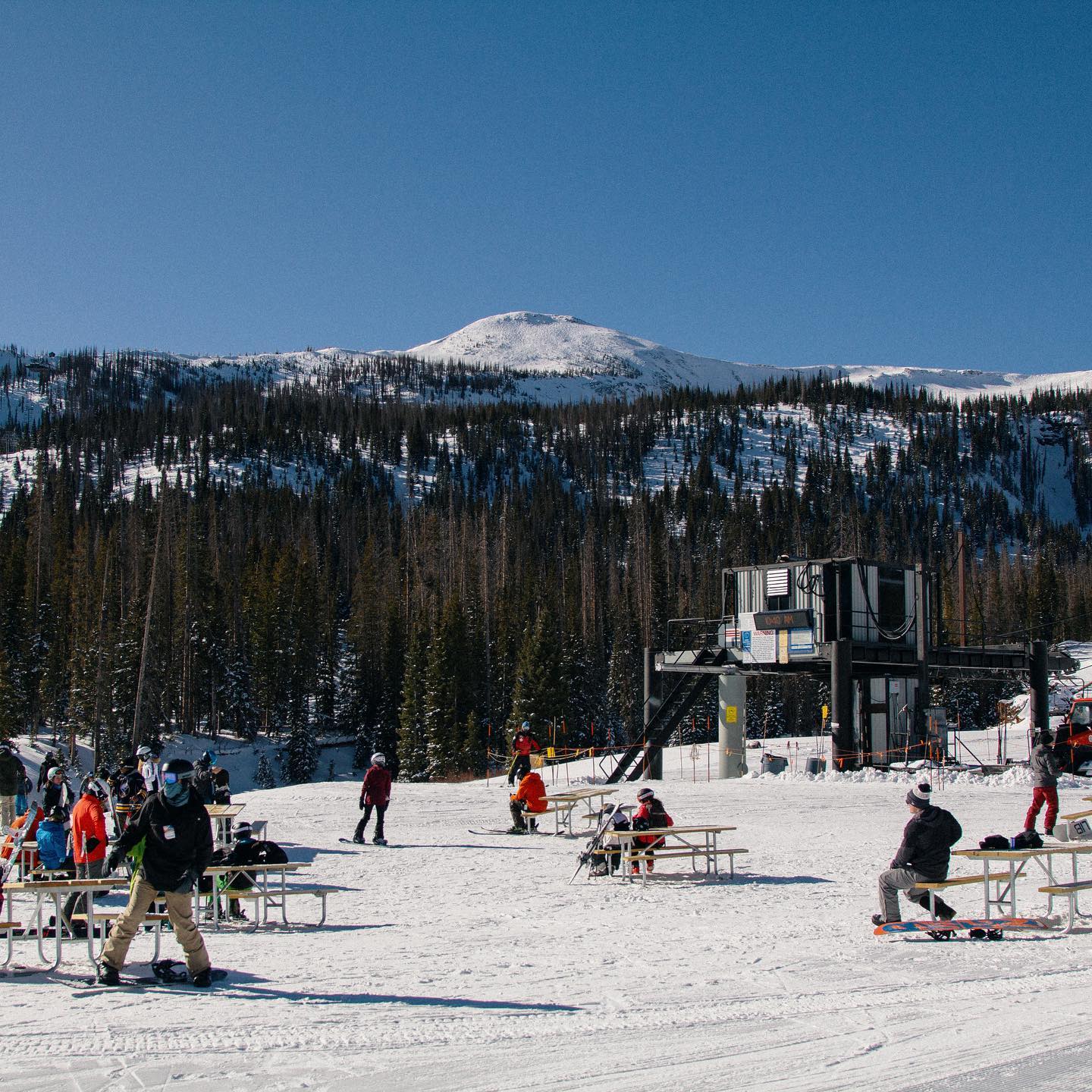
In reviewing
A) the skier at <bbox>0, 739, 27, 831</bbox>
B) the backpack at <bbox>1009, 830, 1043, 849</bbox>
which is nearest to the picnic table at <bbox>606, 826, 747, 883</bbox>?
the backpack at <bbox>1009, 830, 1043, 849</bbox>

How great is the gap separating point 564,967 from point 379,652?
2666 inches

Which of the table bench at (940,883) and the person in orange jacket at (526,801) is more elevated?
the table bench at (940,883)

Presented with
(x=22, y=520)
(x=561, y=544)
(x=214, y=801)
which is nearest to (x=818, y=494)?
(x=561, y=544)

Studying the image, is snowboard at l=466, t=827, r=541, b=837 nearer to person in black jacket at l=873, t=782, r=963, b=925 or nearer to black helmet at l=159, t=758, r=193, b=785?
person in black jacket at l=873, t=782, r=963, b=925

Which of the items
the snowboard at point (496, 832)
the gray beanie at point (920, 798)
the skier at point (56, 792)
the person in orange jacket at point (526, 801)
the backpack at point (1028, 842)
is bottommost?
the snowboard at point (496, 832)

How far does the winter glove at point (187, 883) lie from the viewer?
7.69 m

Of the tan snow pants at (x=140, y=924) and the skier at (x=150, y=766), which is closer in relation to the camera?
the tan snow pants at (x=140, y=924)

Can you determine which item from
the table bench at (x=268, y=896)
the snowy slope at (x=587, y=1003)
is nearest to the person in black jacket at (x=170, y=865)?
the snowy slope at (x=587, y=1003)

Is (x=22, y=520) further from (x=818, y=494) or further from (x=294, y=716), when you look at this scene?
(x=818, y=494)

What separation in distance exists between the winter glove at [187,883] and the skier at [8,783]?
9770mm

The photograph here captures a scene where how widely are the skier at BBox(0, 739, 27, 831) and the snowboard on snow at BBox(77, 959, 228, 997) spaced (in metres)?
9.50

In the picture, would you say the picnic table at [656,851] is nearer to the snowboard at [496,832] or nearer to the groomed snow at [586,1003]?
the groomed snow at [586,1003]

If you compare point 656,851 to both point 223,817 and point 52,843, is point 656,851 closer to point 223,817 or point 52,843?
point 223,817

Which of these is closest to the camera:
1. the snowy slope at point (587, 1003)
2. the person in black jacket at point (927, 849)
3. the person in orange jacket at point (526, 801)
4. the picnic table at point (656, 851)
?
the snowy slope at point (587, 1003)
